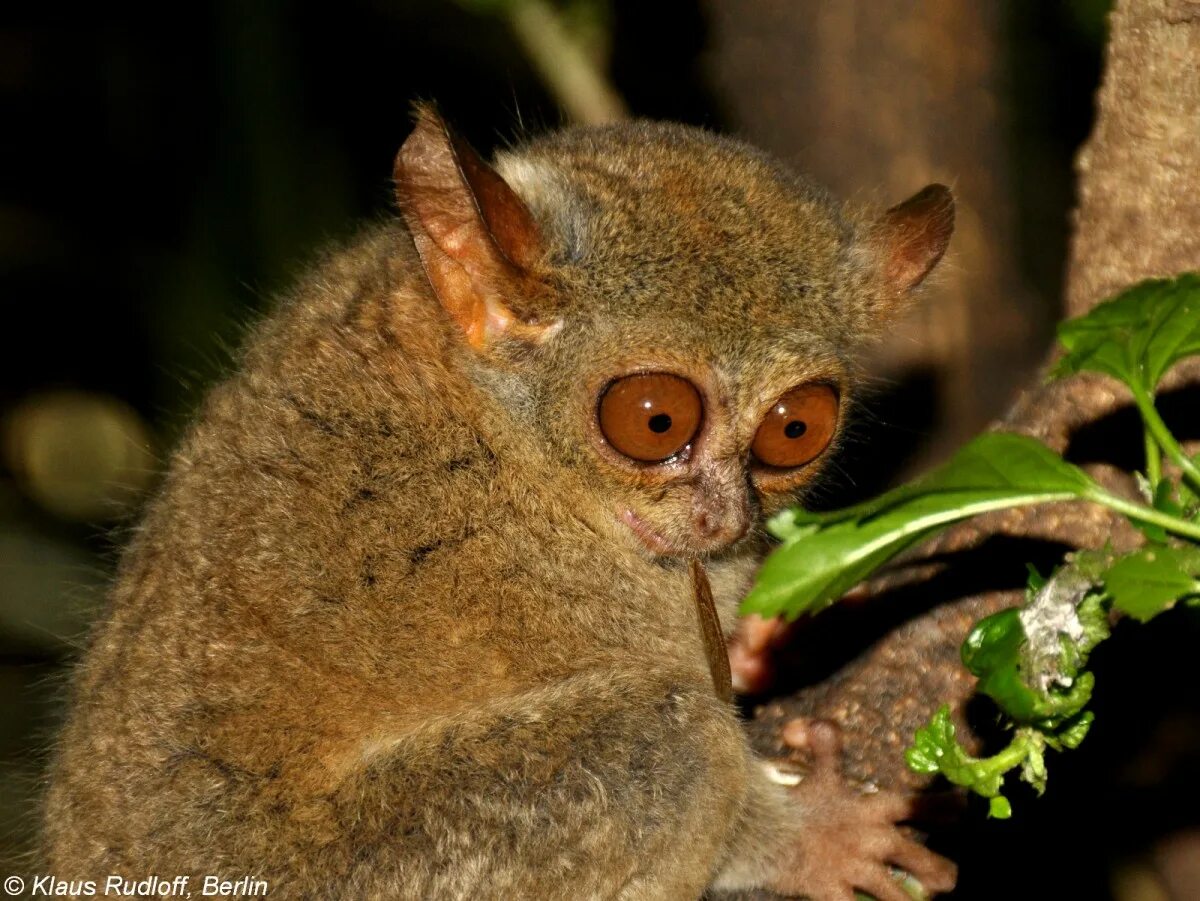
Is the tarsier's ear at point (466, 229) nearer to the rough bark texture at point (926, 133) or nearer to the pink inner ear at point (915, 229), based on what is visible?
the pink inner ear at point (915, 229)

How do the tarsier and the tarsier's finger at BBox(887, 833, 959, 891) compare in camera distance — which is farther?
the tarsier's finger at BBox(887, 833, 959, 891)

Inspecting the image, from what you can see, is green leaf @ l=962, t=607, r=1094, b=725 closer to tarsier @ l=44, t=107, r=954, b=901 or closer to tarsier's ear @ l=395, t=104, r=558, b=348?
tarsier @ l=44, t=107, r=954, b=901

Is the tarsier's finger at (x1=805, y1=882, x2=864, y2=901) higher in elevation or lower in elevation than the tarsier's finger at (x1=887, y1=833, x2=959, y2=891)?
lower

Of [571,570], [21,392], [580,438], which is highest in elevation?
[580,438]

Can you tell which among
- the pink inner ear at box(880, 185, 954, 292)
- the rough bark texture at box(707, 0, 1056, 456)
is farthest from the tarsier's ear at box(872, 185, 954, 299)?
the rough bark texture at box(707, 0, 1056, 456)

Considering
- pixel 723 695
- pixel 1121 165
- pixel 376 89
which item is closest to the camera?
pixel 723 695

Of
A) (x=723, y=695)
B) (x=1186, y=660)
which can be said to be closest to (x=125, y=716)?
(x=723, y=695)

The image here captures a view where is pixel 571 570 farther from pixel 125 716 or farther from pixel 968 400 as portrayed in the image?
pixel 968 400
